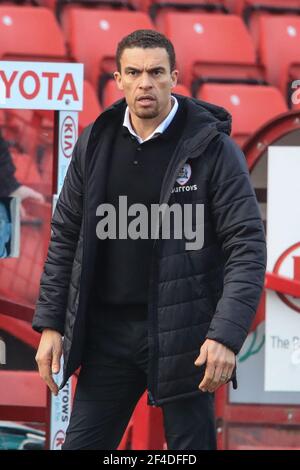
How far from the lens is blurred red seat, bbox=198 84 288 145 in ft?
19.5

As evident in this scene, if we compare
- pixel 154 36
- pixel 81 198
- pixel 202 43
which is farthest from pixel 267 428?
pixel 202 43

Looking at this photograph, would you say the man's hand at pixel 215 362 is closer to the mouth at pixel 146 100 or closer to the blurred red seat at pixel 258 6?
the mouth at pixel 146 100

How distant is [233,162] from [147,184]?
0.25 metres

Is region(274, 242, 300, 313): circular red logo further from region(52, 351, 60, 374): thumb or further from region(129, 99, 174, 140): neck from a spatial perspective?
region(52, 351, 60, 374): thumb

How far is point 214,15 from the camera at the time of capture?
22.8 ft

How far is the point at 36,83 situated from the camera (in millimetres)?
3967

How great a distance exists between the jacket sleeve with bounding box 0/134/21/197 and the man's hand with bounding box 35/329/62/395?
42.9 inches

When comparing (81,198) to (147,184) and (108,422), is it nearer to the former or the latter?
(147,184)

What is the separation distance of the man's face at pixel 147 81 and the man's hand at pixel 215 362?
68cm

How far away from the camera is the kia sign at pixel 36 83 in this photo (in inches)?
155

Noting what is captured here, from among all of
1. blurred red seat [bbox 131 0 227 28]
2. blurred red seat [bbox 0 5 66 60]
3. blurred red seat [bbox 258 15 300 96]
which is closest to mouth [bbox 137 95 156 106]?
blurred red seat [bbox 0 5 66 60]

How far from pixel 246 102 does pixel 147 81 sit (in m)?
3.01

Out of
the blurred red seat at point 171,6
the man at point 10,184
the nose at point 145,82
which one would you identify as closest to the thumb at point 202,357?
the nose at point 145,82

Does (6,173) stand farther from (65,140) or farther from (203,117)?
(203,117)
